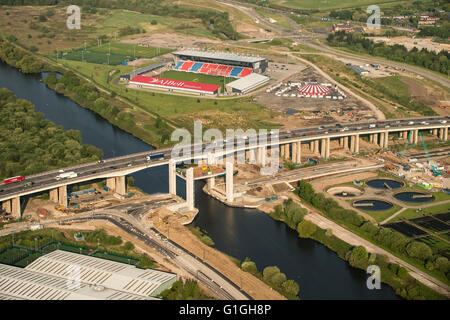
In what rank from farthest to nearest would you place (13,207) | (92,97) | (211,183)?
(92,97) < (211,183) < (13,207)

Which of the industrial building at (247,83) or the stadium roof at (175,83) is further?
the industrial building at (247,83)

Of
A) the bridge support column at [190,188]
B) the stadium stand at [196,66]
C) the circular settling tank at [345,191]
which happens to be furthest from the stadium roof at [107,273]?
the stadium stand at [196,66]

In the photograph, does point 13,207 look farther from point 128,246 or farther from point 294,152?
point 294,152

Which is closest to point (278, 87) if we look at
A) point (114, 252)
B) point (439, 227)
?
point (439, 227)

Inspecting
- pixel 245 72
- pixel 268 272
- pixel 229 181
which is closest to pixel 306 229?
pixel 268 272

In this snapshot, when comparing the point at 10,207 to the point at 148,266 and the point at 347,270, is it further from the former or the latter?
the point at 347,270

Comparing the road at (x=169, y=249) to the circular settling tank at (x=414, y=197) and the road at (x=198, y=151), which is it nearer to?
the road at (x=198, y=151)

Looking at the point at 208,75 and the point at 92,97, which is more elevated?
the point at 208,75
